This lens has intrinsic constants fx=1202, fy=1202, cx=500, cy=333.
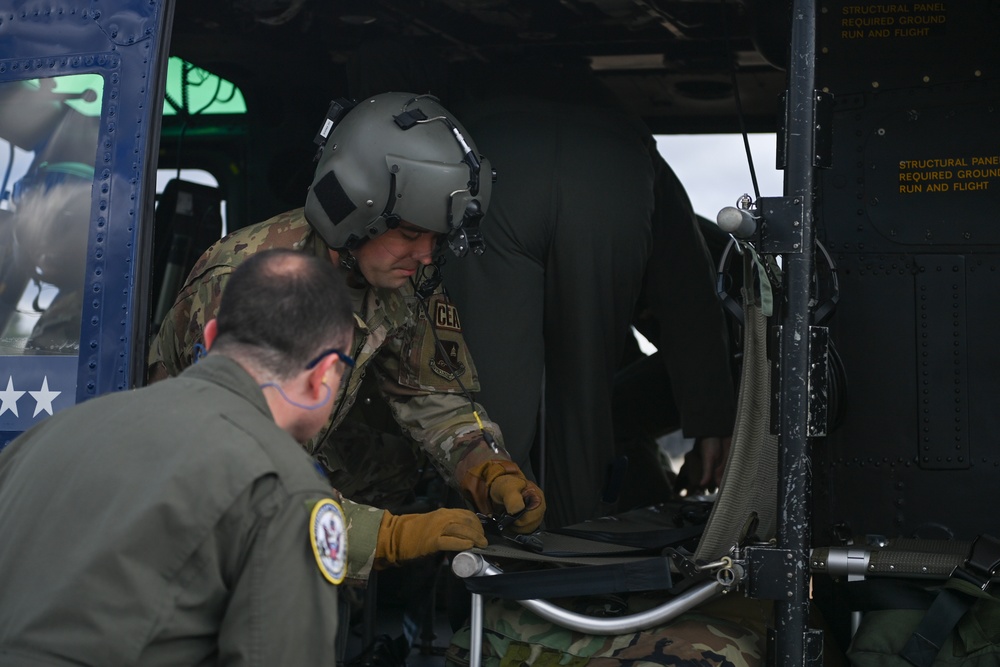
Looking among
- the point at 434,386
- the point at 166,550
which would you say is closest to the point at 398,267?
the point at 434,386

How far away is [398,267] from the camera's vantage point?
287 centimetres

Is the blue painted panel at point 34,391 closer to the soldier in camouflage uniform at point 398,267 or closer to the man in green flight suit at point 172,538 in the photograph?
the soldier in camouflage uniform at point 398,267

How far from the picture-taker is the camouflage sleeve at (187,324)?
2.71 m

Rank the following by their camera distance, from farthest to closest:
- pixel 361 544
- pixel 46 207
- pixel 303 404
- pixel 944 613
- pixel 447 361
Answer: pixel 447 361 < pixel 46 207 < pixel 361 544 < pixel 944 613 < pixel 303 404

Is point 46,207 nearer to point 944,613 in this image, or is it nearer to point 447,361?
point 447,361

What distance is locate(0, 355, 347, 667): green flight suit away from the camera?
1.40 meters

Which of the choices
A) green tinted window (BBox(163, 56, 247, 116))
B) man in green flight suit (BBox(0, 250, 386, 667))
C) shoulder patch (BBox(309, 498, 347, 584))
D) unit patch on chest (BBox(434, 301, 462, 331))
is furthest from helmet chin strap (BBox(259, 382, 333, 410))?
green tinted window (BBox(163, 56, 247, 116))

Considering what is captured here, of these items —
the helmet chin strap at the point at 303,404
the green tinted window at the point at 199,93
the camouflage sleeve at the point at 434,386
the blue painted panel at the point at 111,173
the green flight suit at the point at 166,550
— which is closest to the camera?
the green flight suit at the point at 166,550

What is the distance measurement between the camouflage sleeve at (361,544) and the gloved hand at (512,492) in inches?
14.2

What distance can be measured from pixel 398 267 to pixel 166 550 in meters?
1.51

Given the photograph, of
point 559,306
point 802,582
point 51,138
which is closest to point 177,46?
point 51,138

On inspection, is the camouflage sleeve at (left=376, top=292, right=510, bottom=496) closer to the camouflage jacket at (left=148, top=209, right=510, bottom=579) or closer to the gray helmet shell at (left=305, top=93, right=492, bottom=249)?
the camouflage jacket at (left=148, top=209, right=510, bottom=579)

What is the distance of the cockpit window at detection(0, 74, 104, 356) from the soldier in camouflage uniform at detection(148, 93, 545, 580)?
26 centimetres

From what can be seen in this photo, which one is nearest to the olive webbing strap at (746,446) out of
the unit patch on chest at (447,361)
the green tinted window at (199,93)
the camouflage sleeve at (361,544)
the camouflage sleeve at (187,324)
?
the camouflage sleeve at (361,544)
